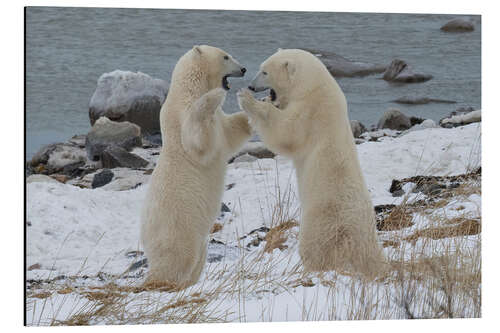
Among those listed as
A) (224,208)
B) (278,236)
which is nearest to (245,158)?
(224,208)

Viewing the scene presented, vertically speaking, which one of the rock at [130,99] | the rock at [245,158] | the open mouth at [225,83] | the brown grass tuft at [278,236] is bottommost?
the brown grass tuft at [278,236]

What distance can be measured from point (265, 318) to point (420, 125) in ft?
7.21

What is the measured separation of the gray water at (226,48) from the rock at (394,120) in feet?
0.18

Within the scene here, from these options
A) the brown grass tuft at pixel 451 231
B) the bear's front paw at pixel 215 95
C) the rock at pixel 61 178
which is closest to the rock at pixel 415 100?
the brown grass tuft at pixel 451 231

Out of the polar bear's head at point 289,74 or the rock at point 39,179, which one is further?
the rock at point 39,179

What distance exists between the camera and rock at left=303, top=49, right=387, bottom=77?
261 inches

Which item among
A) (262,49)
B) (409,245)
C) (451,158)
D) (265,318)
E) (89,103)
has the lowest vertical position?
(265,318)

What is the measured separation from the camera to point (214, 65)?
6129 millimetres

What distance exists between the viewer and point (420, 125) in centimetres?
688

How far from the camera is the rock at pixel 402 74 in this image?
22.2 feet

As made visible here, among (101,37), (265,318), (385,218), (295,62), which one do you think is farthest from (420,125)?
(101,37)

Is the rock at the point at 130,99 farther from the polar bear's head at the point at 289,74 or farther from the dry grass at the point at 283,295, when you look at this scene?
the dry grass at the point at 283,295
